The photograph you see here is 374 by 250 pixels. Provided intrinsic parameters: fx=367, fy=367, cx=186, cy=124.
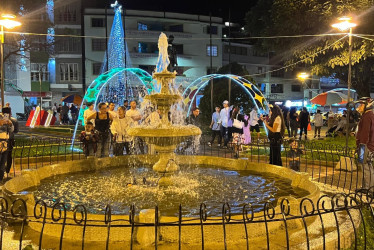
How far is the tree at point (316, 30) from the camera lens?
55.3 ft

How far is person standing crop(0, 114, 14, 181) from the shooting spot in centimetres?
859

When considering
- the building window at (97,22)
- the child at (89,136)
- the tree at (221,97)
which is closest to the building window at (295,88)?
the building window at (97,22)

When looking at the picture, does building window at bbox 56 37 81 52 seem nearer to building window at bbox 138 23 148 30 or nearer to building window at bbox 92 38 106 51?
building window at bbox 92 38 106 51

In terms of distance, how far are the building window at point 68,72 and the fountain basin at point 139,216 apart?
117 feet

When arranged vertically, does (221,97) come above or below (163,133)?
above

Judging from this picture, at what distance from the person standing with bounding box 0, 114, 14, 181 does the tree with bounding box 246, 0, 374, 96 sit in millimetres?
14667

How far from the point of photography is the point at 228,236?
4723 mm

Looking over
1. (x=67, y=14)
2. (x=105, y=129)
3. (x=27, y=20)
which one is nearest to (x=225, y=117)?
(x=105, y=129)

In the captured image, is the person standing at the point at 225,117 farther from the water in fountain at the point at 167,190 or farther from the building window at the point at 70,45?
the building window at the point at 70,45

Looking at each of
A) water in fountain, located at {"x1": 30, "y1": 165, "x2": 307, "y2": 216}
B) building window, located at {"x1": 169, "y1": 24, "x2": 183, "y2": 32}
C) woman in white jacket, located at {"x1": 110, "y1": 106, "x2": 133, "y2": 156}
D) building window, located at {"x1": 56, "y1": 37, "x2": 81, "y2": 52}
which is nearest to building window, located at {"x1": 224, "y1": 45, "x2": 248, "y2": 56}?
building window, located at {"x1": 169, "y1": 24, "x2": 183, "y2": 32}

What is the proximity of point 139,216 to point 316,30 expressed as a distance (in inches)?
680

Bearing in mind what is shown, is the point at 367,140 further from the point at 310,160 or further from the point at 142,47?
the point at 142,47

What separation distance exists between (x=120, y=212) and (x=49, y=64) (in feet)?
137

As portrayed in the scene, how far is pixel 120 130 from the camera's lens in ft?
35.4
